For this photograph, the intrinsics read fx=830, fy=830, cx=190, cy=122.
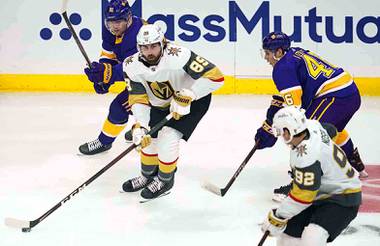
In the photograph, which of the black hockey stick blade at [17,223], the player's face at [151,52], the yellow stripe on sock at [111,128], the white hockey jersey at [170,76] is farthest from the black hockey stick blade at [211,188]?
the yellow stripe on sock at [111,128]

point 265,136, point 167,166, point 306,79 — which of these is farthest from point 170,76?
A: point 306,79

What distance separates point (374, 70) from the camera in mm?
7121

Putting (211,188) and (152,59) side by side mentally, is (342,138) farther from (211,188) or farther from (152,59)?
(152,59)

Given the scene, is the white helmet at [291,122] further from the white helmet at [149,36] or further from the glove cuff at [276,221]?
the white helmet at [149,36]

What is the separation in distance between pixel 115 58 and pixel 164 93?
101cm

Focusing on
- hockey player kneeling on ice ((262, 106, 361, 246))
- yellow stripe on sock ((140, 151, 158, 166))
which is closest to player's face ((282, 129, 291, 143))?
hockey player kneeling on ice ((262, 106, 361, 246))

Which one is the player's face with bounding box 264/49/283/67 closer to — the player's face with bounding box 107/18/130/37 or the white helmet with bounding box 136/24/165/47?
the white helmet with bounding box 136/24/165/47

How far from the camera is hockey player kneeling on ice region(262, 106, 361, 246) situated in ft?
9.67

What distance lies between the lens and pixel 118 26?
191 inches

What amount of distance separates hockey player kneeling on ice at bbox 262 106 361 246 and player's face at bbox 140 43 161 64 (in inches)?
45.9

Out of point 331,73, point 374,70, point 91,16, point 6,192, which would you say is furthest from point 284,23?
point 6,192

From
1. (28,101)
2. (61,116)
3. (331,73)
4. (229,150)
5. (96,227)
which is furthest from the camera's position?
(28,101)

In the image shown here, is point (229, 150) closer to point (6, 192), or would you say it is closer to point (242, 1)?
point (6, 192)

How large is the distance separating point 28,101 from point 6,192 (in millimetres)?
2499
